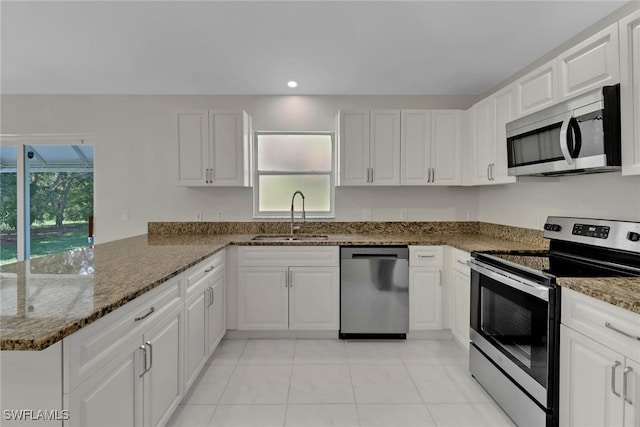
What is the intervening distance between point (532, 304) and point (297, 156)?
2712 millimetres

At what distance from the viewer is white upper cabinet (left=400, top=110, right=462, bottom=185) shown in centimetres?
339

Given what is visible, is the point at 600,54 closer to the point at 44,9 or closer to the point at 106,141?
the point at 44,9

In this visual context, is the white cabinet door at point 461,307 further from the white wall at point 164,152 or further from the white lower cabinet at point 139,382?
the white lower cabinet at point 139,382

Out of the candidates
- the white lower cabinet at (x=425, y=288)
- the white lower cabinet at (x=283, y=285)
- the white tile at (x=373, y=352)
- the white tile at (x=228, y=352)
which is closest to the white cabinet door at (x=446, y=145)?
the white lower cabinet at (x=425, y=288)

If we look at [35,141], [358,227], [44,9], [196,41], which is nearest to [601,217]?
[358,227]

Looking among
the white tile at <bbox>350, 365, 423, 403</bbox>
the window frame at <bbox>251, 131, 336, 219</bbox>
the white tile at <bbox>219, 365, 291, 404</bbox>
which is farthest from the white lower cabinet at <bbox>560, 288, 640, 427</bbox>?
the window frame at <bbox>251, 131, 336, 219</bbox>

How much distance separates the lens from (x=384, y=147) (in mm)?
3398

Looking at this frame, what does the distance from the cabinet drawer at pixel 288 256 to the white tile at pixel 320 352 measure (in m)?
0.69

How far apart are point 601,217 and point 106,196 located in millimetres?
4483

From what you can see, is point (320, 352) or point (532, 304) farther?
point (320, 352)

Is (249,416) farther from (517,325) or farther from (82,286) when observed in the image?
(517,325)

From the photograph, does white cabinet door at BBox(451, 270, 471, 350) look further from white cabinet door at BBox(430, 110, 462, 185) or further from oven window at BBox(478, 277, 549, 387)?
white cabinet door at BBox(430, 110, 462, 185)

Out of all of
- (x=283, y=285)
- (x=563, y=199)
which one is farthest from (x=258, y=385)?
(x=563, y=199)

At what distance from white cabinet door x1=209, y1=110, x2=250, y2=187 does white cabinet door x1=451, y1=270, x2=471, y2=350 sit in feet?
7.23
